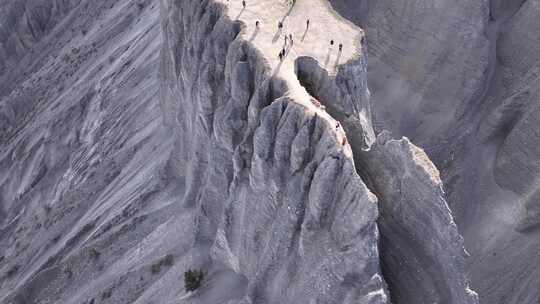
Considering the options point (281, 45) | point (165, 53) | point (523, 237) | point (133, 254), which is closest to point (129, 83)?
point (165, 53)

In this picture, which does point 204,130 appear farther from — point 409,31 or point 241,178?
point 409,31

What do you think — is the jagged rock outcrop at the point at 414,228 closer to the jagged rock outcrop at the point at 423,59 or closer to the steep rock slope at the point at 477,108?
the steep rock slope at the point at 477,108

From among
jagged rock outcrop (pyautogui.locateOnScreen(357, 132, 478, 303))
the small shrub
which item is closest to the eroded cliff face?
jagged rock outcrop (pyautogui.locateOnScreen(357, 132, 478, 303))

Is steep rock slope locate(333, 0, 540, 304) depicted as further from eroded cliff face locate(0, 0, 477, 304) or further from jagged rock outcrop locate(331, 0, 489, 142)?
eroded cliff face locate(0, 0, 477, 304)

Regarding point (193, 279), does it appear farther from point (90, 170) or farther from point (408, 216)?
point (90, 170)

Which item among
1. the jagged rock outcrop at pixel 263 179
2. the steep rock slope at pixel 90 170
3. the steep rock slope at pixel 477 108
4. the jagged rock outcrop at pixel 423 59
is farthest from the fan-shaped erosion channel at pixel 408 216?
the jagged rock outcrop at pixel 423 59
